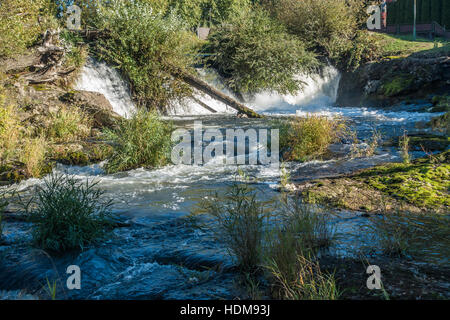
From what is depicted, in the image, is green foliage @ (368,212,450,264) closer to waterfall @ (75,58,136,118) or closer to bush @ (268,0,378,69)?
waterfall @ (75,58,136,118)

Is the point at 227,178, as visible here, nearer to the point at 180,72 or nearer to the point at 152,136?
the point at 152,136

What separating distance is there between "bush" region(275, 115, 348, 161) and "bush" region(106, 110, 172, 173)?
3.00m

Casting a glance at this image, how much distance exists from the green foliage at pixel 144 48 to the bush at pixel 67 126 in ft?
17.1

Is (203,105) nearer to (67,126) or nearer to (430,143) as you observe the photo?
(67,126)

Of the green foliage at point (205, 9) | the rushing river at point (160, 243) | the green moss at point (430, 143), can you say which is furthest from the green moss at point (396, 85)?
the green foliage at point (205, 9)

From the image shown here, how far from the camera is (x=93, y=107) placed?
1268 centimetres

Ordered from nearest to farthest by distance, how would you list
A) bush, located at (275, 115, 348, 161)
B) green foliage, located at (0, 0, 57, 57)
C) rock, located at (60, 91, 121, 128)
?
bush, located at (275, 115, 348, 161), rock, located at (60, 91, 121, 128), green foliage, located at (0, 0, 57, 57)

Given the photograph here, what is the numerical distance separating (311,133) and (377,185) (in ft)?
11.5

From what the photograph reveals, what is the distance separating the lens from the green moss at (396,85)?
740 inches

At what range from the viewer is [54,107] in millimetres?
11891

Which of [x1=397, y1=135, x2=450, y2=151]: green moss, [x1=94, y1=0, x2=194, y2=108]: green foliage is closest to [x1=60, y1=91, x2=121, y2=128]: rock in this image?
[x1=94, y1=0, x2=194, y2=108]: green foliage

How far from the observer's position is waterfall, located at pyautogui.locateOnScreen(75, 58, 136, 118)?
16.0 m

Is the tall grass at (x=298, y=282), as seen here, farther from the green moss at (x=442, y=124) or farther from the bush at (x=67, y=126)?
the green moss at (x=442, y=124)
